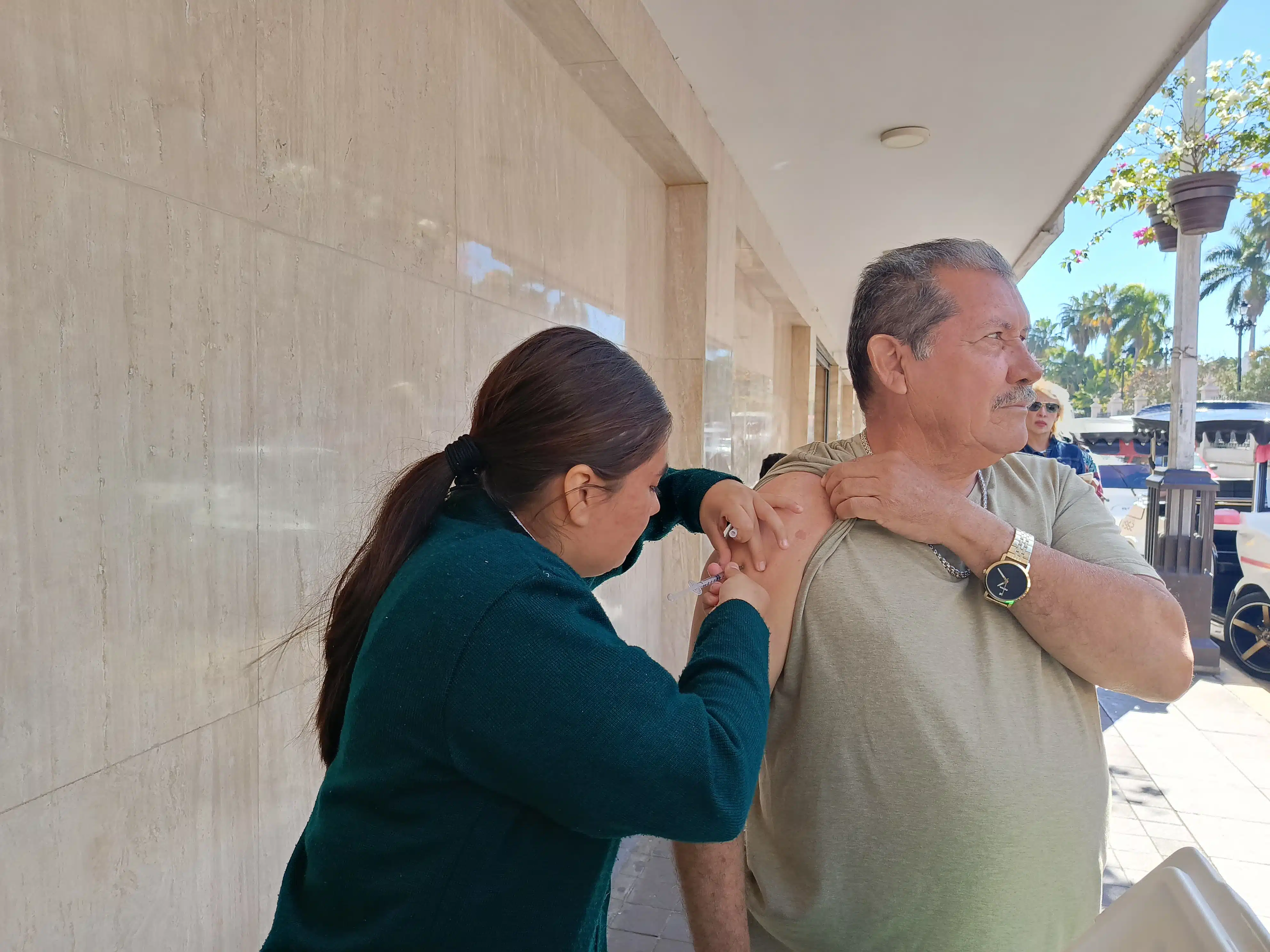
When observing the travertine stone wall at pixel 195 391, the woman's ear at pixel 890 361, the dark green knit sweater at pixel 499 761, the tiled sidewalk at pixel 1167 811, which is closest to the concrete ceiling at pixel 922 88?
the travertine stone wall at pixel 195 391

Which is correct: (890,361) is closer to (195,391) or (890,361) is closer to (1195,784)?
(195,391)

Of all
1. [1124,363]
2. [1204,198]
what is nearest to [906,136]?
[1204,198]

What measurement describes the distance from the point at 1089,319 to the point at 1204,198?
70.9m

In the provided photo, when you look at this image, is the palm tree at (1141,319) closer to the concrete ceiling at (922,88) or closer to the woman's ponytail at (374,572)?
the concrete ceiling at (922,88)

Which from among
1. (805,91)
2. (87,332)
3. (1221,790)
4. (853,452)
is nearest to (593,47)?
(805,91)

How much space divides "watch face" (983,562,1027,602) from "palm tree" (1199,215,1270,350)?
5935 centimetres

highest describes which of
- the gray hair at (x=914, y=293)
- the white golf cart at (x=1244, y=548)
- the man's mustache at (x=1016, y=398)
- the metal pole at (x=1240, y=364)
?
the metal pole at (x=1240, y=364)

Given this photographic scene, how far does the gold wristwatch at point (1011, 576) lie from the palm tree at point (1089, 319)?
243ft

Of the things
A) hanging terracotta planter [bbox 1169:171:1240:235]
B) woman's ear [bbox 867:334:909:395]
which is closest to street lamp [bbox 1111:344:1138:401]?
hanging terracotta planter [bbox 1169:171:1240:235]

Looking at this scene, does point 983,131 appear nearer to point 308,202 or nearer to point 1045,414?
point 1045,414

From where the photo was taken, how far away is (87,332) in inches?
45.8

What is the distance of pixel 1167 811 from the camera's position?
3.97m

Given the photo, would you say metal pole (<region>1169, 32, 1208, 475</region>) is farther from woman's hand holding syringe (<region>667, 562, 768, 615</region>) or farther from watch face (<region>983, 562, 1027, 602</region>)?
woman's hand holding syringe (<region>667, 562, 768, 615</region>)

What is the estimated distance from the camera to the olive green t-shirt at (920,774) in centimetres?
128
